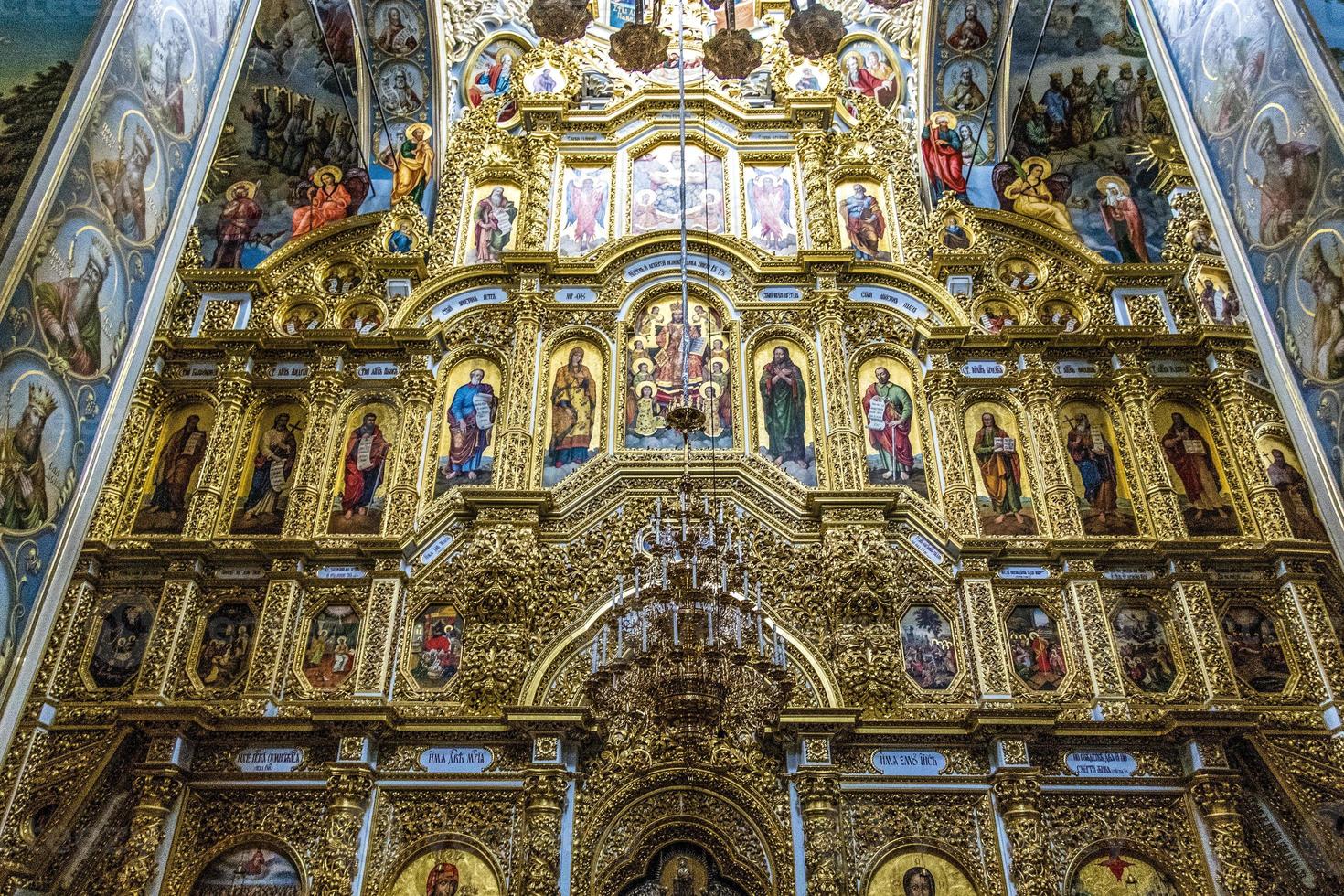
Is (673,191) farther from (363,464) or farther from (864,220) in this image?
(363,464)

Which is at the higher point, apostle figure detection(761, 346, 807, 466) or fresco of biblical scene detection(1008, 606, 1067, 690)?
apostle figure detection(761, 346, 807, 466)

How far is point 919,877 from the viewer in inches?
332

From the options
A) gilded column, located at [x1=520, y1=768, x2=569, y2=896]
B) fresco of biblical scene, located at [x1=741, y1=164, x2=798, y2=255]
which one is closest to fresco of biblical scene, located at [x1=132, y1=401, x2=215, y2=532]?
gilded column, located at [x1=520, y1=768, x2=569, y2=896]

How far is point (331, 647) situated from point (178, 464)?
8.68 ft

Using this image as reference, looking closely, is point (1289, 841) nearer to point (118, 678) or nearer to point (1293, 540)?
point (1293, 540)

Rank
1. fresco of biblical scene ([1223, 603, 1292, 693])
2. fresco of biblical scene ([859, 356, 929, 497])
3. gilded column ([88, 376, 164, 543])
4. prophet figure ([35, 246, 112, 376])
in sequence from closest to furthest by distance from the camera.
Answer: prophet figure ([35, 246, 112, 376]) → fresco of biblical scene ([1223, 603, 1292, 693]) → gilded column ([88, 376, 164, 543]) → fresco of biblical scene ([859, 356, 929, 497])

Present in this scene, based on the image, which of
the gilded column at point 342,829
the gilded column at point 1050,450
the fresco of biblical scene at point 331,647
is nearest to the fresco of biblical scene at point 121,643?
the fresco of biblical scene at point 331,647

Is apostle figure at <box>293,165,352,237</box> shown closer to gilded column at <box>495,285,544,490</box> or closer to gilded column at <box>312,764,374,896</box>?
gilded column at <box>495,285,544,490</box>

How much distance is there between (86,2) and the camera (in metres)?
6.41

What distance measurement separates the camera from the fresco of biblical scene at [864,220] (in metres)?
11.9

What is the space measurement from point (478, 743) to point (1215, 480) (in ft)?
24.5

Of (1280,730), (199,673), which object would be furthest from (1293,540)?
(199,673)

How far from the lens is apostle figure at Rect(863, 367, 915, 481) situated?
10.5 m

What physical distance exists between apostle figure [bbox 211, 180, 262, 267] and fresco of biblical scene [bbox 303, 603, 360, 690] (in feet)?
15.3
